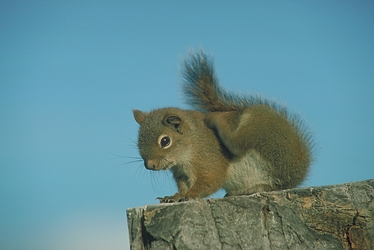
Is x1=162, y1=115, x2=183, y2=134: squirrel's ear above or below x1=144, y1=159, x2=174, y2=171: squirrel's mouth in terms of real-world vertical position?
above

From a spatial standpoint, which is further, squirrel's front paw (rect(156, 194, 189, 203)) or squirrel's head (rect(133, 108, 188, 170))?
squirrel's head (rect(133, 108, 188, 170))

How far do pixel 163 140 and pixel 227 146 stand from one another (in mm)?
630

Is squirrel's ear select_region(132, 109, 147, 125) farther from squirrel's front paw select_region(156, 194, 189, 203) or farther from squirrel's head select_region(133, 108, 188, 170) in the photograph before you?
squirrel's front paw select_region(156, 194, 189, 203)

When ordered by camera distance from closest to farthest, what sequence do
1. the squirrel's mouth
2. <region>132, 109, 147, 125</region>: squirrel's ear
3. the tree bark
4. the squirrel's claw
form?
1. the tree bark
2. the squirrel's claw
3. the squirrel's mouth
4. <region>132, 109, 147, 125</region>: squirrel's ear

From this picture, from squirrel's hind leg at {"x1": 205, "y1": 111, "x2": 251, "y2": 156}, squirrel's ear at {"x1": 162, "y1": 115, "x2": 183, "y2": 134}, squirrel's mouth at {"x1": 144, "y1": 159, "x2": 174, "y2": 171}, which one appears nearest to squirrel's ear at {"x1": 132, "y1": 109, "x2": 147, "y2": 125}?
squirrel's ear at {"x1": 162, "y1": 115, "x2": 183, "y2": 134}

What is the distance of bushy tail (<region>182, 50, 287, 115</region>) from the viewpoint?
446 cm

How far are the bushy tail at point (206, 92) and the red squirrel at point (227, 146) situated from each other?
0.01 m

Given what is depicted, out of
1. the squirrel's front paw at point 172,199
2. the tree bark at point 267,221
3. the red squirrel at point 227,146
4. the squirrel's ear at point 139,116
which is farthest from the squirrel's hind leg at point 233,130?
the tree bark at point 267,221

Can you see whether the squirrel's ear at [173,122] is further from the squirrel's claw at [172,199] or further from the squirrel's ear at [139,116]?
the squirrel's claw at [172,199]

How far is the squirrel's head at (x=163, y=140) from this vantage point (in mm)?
4164

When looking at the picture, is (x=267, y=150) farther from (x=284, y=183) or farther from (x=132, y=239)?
(x=132, y=239)

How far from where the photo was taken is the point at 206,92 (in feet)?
15.1

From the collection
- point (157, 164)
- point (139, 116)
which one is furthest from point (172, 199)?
point (139, 116)

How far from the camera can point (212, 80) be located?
15.2 feet
